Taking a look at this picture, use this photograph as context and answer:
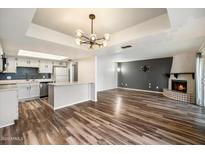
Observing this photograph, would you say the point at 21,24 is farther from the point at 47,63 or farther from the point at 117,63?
the point at 117,63

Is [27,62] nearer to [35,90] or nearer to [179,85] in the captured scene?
[35,90]

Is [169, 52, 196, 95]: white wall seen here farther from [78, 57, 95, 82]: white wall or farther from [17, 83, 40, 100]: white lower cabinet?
[17, 83, 40, 100]: white lower cabinet

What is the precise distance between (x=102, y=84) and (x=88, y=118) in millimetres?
5154

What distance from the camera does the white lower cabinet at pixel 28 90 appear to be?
485 centimetres

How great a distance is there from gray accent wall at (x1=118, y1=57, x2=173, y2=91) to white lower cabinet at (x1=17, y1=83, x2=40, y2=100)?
6473 millimetres

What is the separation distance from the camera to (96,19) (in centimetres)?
246

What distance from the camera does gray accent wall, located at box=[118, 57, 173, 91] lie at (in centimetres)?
689

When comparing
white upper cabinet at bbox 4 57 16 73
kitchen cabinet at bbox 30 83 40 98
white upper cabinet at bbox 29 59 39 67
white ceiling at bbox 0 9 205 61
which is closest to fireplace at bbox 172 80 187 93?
white ceiling at bbox 0 9 205 61

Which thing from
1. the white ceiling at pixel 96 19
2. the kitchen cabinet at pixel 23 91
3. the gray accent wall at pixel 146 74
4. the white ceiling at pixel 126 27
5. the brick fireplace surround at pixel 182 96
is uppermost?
the white ceiling at pixel 96 19

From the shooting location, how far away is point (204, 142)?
200cm

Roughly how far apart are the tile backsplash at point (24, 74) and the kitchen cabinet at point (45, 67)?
1.26 ft

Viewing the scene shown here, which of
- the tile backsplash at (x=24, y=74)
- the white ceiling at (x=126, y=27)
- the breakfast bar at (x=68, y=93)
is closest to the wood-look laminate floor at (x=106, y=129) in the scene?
the breakfast bar at (x=68, y=93)

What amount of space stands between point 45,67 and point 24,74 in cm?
107

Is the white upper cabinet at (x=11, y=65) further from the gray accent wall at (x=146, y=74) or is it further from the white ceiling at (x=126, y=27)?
the gray accent wall at (x=146, y=74)
